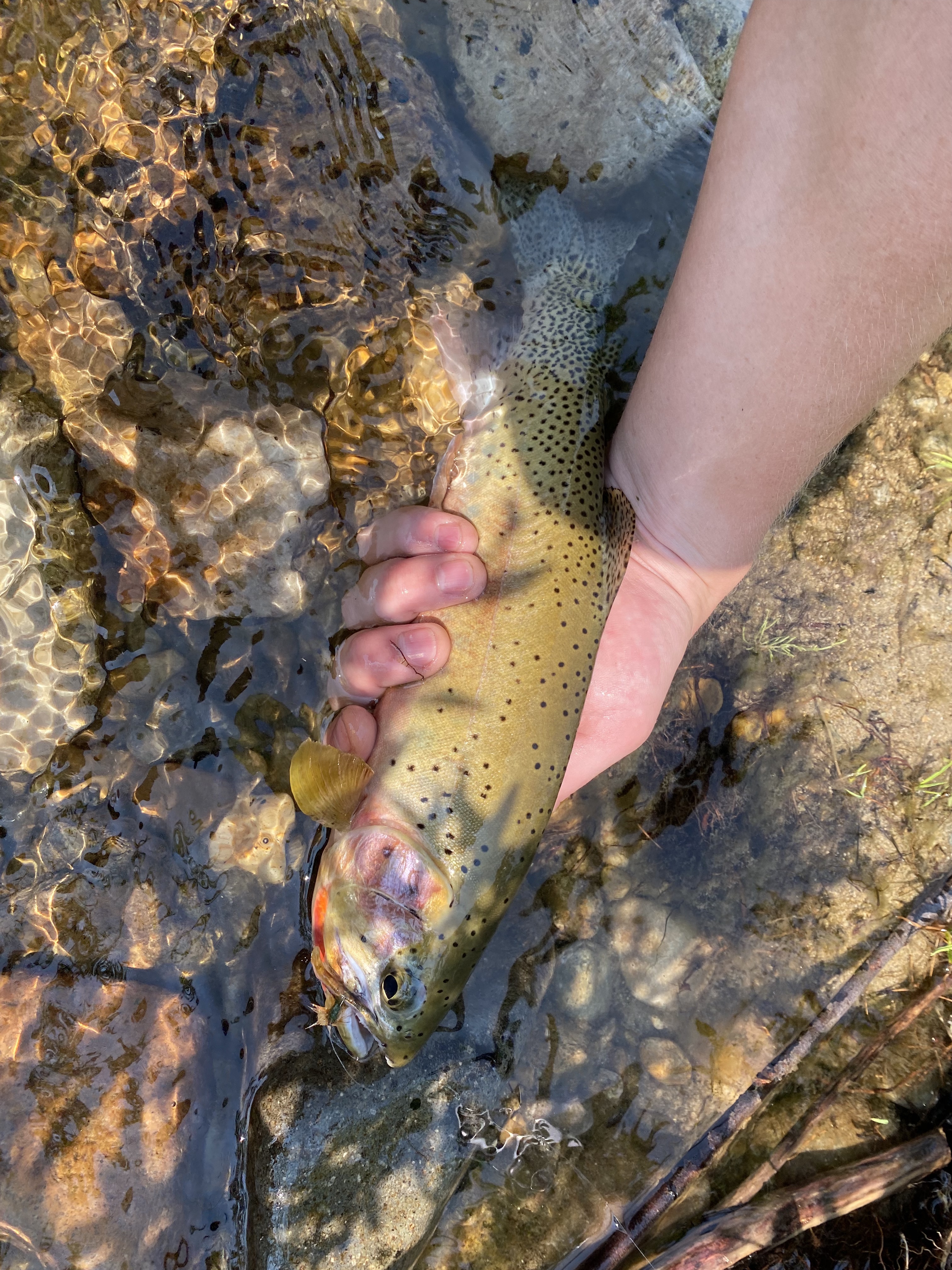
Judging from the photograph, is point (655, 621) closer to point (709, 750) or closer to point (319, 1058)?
Answer: point (709, 750)

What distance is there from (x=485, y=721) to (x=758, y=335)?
180cm

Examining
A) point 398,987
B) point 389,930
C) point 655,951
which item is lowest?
point 655,951

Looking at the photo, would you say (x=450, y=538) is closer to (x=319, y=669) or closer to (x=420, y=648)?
(x=420, y=648)

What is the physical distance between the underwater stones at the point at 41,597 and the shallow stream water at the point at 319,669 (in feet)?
0.04

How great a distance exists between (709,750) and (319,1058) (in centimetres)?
249

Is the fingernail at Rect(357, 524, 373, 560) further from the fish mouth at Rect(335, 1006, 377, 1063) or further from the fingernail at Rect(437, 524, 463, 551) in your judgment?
the fish mouth at Rect(335, 1006, 377, 1063)

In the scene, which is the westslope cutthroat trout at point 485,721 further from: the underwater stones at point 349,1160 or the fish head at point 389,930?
the underwater stones at point 349,1160

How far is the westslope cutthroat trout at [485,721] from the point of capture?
9.07 feet

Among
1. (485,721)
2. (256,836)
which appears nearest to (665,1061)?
(485,721)

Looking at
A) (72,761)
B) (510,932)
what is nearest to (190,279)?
(72,761)

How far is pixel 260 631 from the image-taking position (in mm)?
3387

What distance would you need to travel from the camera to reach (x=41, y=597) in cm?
291

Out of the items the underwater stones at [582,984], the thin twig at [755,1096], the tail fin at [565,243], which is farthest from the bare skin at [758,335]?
the thin twig at [755,1096]

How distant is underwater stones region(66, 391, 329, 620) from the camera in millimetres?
2980
